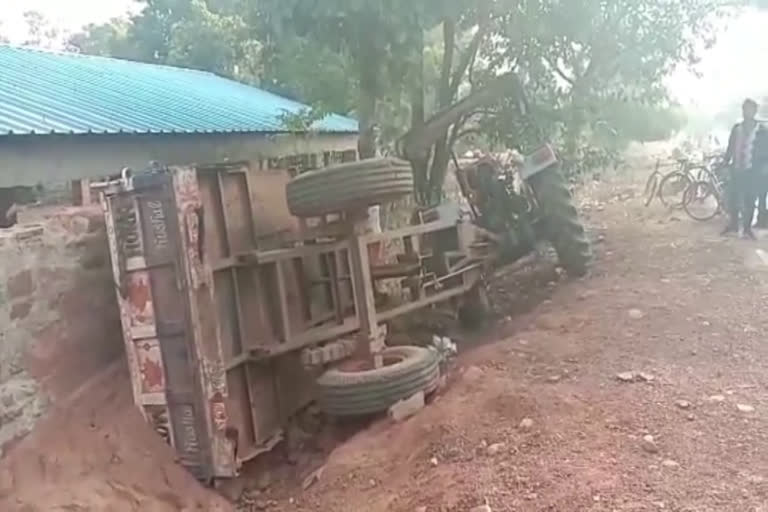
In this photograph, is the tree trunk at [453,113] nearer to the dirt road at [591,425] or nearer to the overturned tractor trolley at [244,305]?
the dirt road at [591,425]

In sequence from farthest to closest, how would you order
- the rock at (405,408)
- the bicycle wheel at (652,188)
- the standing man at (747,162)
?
the bicycle wheel at (652,188) → the standing man at (747,162) → the rock at (405,408)

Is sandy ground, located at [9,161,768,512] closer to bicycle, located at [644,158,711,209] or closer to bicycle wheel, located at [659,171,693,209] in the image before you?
bicycle, located at [644,158,711,209]

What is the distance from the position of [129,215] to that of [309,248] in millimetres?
1299

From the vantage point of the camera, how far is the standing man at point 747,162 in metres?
9.97

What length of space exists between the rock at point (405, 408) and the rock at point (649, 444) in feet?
4.79

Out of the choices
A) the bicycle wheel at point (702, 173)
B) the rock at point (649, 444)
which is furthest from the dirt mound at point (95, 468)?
the bicycle wheel at point (702, 173)

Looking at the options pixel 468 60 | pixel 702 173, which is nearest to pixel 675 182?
pixel 702 173

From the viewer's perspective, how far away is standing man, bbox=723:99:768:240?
9.97m

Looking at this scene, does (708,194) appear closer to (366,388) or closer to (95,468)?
(366,388)

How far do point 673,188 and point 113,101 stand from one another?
9.80 meters

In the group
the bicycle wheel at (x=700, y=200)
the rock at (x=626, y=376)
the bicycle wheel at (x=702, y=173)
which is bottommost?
the rock at (x=626, y=376)

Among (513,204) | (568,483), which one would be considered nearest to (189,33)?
(513,204)

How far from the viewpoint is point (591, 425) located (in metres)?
4.70

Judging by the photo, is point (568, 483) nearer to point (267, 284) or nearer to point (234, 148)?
point (267, 284)
